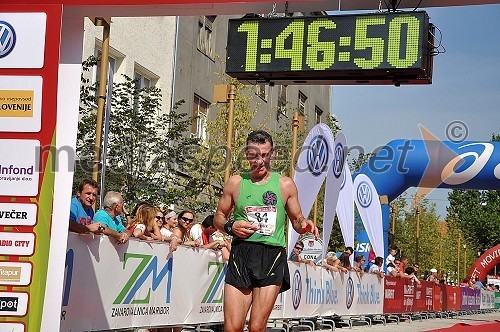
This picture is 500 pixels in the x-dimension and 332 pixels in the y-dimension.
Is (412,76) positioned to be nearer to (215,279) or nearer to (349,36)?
(349,36)

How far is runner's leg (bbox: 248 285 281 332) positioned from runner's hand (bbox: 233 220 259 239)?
46 cm

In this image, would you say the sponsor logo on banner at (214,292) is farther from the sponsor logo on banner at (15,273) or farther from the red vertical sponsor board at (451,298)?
the red vertical sponsor board at (451,298)

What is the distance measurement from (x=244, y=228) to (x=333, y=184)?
11.4m

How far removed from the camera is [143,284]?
10.4m

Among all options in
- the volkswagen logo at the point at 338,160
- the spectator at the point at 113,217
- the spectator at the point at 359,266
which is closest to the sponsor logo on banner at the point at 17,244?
the spectator at the point at 113,217

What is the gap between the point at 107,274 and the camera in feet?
31.2

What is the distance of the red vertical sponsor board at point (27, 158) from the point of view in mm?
7219

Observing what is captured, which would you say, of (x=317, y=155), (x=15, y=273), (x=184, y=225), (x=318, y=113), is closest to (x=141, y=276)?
(x=184, y=225)

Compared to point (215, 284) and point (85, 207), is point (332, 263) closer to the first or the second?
point (215, 284)

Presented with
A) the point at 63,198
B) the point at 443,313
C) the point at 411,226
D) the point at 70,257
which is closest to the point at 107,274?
the point at 70,257

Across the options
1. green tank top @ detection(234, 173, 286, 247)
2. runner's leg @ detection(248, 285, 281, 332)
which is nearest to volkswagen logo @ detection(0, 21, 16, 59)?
green tank top @ detection(234, 173, 286, 247)

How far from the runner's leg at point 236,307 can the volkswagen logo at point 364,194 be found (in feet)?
48.7

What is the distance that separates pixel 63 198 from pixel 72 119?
716 mm

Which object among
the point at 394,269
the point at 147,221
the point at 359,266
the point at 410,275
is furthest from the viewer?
the point at 410,275
